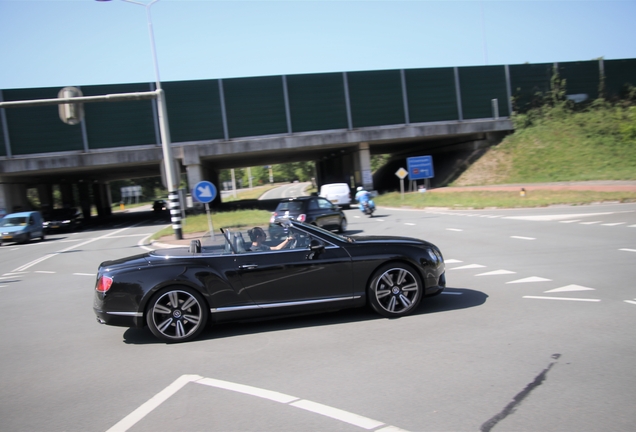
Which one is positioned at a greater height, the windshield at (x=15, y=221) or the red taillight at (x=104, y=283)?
the windshield at (x=15, y=221)

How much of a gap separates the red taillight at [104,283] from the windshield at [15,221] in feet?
83.5

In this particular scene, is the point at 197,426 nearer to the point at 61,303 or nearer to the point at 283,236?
the point at 283,236

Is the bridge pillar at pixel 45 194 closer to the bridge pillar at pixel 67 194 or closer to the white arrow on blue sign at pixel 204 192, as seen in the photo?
the bridge pillar at pixel 67 194

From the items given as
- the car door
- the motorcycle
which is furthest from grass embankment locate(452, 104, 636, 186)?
the car door

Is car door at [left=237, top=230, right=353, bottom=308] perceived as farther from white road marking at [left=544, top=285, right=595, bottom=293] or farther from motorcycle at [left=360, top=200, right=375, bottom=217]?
motorcycle at [left=360, top=200, right=375, bottom=217]

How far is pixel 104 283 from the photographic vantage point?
20.7 feet

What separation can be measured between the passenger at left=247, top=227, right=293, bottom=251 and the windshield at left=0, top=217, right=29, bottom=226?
26.1 metres

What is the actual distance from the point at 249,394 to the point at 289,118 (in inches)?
1479

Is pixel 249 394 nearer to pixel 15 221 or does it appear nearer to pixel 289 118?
pixel 15 221

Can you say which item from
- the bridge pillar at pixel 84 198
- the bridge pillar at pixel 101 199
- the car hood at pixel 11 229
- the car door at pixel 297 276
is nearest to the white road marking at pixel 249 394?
the car door at pixel 297 276

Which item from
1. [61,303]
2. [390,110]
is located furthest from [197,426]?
[390,110]

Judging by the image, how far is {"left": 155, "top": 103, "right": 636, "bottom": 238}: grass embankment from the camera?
3067 cm

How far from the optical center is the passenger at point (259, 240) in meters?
6.62

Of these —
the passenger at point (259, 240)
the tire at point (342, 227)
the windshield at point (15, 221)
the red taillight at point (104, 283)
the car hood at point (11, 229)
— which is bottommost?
the tire at point (342, 227)
